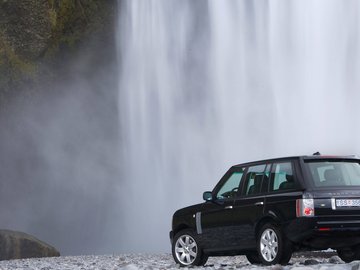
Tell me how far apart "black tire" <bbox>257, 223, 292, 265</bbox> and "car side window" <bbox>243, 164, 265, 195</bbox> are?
756 millimetres

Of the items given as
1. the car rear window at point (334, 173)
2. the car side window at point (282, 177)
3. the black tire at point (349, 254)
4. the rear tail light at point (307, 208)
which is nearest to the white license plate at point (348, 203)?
the car rear window at point (334, 173)

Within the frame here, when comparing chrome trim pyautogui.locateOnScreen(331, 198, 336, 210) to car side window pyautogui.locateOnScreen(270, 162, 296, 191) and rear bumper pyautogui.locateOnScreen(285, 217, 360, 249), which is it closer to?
rear bumper pyautogui.locateOnScreen(285, 217, 360, 249)

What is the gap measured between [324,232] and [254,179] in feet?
5.53

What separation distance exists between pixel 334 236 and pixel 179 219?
3.34 metres

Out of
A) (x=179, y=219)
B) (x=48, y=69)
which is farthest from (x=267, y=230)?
(x=48, y=69)

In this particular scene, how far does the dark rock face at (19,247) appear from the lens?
82.8ft

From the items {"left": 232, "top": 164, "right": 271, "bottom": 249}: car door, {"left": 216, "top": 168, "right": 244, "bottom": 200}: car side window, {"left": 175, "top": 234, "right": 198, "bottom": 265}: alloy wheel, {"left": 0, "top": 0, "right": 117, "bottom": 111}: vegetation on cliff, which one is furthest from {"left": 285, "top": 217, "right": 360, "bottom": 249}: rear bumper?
{"left": 0, "top": 0, "right": 117, "bottom": 111}: vegetation on cliff

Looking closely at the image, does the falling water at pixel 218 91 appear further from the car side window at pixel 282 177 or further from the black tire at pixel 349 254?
the car side window at pixel 282 177

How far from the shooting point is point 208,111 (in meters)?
34.2

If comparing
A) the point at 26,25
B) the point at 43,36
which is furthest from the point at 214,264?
the point at 43,36

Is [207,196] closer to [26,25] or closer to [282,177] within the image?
[282,177]

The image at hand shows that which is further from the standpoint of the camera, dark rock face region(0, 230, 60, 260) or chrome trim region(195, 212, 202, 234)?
dark rock face region(0, 230, 60, 260)

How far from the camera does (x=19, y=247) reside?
1001 inches

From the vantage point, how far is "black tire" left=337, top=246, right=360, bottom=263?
42.2ft
